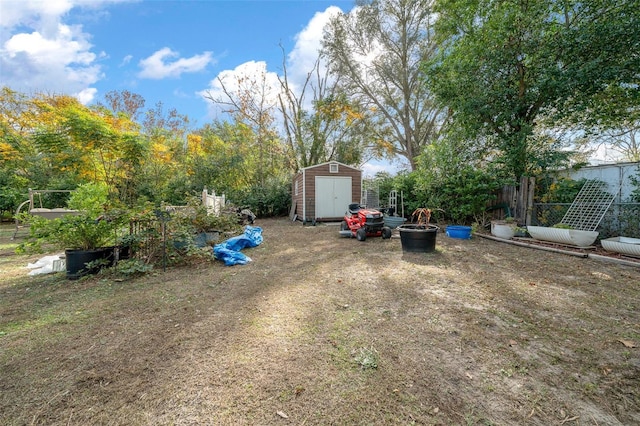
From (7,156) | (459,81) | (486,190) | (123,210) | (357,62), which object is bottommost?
(123,210)

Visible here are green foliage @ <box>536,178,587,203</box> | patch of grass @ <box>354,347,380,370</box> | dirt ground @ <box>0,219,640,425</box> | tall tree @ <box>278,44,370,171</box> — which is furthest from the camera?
tall tree @ <box>278,44,370,171</box>

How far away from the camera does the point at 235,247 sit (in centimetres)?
505

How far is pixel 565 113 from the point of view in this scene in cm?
585

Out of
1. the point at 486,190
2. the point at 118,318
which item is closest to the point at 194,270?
the point at 118,318

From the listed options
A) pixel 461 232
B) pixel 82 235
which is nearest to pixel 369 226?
pixel 461 232

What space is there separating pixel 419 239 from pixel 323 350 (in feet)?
11.3

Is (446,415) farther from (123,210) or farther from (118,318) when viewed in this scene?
(123,210)

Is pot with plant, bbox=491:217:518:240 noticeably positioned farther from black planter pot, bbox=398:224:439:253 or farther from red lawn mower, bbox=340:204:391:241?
red lawn mower, bbox=340:204:391:241

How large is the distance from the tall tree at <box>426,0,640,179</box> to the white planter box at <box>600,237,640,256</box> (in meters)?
2.31

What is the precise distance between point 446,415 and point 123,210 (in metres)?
4.32

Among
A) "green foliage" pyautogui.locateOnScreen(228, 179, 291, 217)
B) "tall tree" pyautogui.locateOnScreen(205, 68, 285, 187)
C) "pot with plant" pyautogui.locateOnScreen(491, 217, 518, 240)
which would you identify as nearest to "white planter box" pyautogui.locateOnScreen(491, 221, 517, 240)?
"pot with plant" pyautogui.locateOnScreen(491, 217, 518, 240)

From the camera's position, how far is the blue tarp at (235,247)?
166 inches

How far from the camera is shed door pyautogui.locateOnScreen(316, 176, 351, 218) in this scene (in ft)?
33.9

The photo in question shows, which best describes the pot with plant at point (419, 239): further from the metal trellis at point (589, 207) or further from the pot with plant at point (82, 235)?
the pot with plant at point (82, 235)
